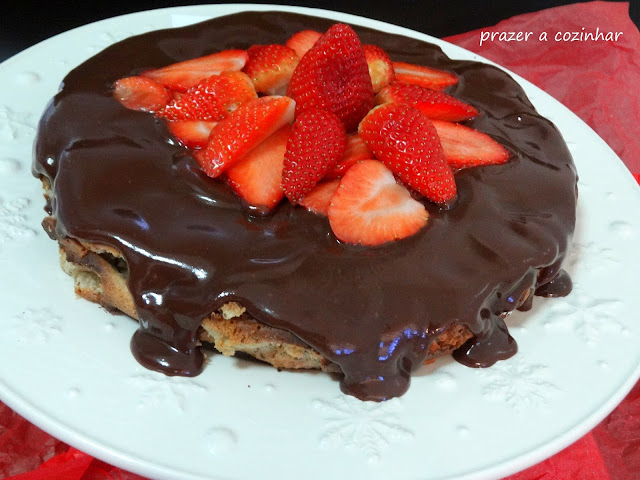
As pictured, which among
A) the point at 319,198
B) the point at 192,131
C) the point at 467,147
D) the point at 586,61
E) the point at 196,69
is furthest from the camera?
the point at 586,61

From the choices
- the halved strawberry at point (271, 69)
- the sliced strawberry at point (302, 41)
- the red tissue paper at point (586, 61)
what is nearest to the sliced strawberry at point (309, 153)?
the halved strawberry at point (271, 69)

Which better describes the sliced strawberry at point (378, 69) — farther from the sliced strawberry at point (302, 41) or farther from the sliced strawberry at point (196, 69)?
the sliced strawberry at point (196, 69)

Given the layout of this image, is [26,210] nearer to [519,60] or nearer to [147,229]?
[147,229]

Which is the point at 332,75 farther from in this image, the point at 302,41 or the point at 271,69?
the point at 302,41

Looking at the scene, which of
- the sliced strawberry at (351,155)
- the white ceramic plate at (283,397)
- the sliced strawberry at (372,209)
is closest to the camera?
the white ceramic plate at (283,397)

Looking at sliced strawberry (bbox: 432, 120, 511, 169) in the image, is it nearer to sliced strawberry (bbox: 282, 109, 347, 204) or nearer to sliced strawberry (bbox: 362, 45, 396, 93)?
sliced strawberry (bbox: 362, 45, 396, 93)

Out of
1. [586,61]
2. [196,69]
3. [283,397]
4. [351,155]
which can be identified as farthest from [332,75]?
[586,61]

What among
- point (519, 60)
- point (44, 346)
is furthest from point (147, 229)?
point (519, 60)
